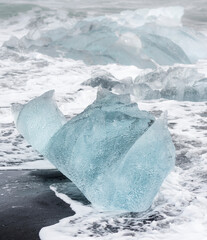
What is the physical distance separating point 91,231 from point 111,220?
6.0 inches

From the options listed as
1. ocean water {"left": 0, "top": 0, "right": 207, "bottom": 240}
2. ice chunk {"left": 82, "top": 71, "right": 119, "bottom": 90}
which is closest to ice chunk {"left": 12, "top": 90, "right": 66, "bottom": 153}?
ocean water {"left": 0, "top": 0, "right": 207, "bottom": 240}

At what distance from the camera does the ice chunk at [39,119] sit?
3129mm

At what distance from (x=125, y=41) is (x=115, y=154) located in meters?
5.25

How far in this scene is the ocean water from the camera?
7.34 ft

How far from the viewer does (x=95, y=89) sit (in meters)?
5.64

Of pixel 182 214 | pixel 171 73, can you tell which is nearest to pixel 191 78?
pixel 171 73

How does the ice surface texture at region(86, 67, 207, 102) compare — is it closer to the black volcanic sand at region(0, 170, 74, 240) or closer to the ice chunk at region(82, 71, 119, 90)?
the ice chunk at region(82, 71, 119, 90)

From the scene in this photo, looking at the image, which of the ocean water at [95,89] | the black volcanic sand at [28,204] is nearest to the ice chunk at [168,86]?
the ocean water at [95,89]

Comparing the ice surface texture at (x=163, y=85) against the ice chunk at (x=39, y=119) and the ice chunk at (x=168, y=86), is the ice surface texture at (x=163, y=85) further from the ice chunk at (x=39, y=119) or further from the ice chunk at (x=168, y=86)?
the ice chunk at (x=39, y=119)

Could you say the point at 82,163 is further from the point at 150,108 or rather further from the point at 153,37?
the point at 153,37

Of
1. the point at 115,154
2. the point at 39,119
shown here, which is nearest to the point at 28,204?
the point at 115,154

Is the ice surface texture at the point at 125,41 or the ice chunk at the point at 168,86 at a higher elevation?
the ice surface texture at the point at 125,41

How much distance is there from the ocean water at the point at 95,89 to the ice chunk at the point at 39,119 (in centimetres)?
21

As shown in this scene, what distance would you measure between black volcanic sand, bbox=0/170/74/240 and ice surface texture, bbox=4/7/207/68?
4654mm
